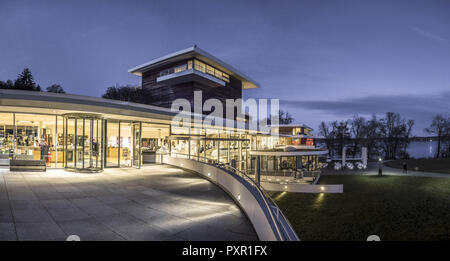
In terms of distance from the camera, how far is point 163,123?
731 inches

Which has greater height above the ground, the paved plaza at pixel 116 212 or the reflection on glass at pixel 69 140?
the reflection on glass at pixel 69 140

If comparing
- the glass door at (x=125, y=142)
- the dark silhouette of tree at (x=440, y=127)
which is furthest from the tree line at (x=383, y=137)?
the glass door at (x=125, y=142)

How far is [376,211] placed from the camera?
20297 mm

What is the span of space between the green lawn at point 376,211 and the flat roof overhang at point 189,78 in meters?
20.5

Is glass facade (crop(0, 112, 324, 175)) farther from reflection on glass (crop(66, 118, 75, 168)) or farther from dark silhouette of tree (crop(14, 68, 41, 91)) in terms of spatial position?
dark silhouette of tree (crop(14, 68, 41, 91))

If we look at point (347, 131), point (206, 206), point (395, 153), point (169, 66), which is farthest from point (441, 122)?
point (206, 206)

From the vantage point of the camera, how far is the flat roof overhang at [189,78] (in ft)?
116

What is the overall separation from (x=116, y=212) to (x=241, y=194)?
132 inches

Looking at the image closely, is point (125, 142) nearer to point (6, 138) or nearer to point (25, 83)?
point (6, 138)

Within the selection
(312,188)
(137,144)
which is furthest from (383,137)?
(137,144)

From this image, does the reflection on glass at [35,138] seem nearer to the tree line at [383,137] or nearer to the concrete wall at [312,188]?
the concrete wall at [312,188]

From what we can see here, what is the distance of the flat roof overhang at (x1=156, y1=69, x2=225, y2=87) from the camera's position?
3534 cm
